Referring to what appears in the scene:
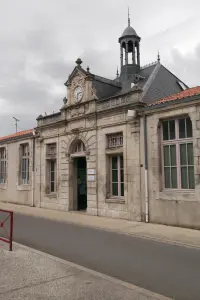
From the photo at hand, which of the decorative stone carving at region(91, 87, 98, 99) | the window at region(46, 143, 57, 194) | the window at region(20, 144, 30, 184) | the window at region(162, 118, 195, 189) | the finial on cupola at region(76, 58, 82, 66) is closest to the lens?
the window at region(162, 118, 195, 189)

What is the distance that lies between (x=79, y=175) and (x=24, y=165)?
17.7ft

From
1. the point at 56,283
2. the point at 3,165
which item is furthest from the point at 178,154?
the point at 3,165

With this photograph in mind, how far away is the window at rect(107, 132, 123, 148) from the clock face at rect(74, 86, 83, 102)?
121 inches

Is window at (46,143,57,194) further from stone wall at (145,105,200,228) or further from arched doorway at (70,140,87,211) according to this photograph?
stone wall at (145,105,200,228)

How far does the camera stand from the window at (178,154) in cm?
1089

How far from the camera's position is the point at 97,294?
4.47 m

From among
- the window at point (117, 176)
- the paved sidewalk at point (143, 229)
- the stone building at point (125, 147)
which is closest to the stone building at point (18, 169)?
the stone building at point (125, 147)

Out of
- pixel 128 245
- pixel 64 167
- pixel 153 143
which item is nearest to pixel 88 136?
pixel 64 167

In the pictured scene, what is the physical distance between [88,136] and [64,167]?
2531 mm

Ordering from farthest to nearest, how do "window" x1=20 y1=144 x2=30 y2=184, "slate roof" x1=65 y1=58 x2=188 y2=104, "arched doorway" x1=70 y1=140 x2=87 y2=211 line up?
"window" x1=20 y1=144 x2=30 y2=184 → "arched doorway" x1=70 y1=140 x2=87 y2=211 → "slate roof" x1=65 y1=58 x2=188 y2=104

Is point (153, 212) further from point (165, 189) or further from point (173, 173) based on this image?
point (173, 173)

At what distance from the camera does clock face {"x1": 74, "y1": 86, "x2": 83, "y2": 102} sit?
50.9ft

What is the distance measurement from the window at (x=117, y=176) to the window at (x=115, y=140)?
1.82 ft

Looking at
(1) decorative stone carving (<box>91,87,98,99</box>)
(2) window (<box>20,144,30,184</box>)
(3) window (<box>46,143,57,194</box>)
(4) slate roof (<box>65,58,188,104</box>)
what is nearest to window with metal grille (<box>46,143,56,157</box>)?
(3) window (<box>46,143,57,194</box>)
